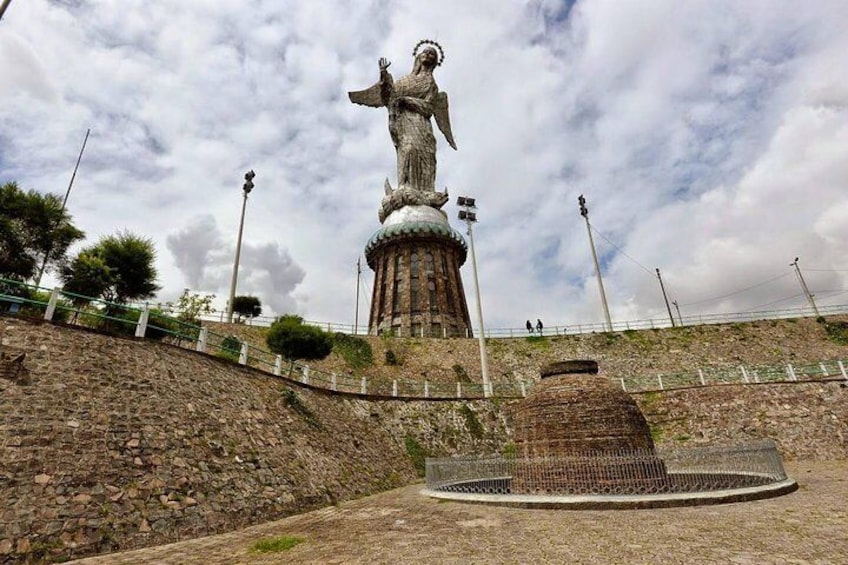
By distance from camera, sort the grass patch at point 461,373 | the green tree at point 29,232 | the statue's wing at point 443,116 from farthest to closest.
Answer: the statue's wing at point 443,116
the grass patch at point 461,373
the green tree at point 29,232

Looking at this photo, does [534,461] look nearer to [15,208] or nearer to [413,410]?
[413,410]

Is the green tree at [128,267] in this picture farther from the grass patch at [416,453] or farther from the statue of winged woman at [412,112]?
the statue of winged woman at [412,112]

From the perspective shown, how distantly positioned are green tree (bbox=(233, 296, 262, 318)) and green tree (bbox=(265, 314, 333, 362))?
16.3m

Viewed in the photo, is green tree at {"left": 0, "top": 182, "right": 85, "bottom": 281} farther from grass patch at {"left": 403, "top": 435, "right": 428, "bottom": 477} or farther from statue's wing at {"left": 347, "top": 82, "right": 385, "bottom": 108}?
statue's wing at {"left": 347, "top": 82, "right": 385, "bottom": 108}

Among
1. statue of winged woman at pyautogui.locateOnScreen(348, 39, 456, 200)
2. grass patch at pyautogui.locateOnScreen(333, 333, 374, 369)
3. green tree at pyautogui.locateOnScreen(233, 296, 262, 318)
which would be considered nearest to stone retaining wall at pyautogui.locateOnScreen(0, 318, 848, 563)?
grass patch at pyautogui.locateOnScreen(333, 333, 374, 369)

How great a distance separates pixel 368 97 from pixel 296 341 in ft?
121

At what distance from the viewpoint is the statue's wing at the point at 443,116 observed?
167 feet

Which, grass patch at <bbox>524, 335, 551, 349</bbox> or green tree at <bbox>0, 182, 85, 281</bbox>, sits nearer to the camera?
green tree at <bbox>0, 182, 85, 281</bbox>

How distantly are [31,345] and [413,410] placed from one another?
639 inches

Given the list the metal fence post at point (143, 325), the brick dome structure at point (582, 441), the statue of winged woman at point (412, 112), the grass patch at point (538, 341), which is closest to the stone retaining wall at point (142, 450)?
the metal fence post at point (143, 325)

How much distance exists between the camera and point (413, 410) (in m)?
21.9

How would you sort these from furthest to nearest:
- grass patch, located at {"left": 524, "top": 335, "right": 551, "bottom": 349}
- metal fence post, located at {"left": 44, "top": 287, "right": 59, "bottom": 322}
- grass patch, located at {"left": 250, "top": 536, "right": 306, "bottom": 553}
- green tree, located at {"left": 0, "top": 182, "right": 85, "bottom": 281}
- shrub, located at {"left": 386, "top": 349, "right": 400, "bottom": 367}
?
grass patch, located at {"left": 524, "top": 335, "right": 551, "bottom": 349} < shrub, located at {"left": 386, "top": 349, "right": 400, "bottom": 367} < green tree, located at {"left": 0, "top": 182, "right": 85, "bottom": 281} < metal fence post, located at {"left": 44, "top": 287, "right": 59, "bottom": 322} < grass patch, located at {"left": 250, "top": 536, "right": 306, "bottom": 553}

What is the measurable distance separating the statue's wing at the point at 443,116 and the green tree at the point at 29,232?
136 feet

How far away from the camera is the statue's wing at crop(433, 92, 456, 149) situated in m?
50.8
